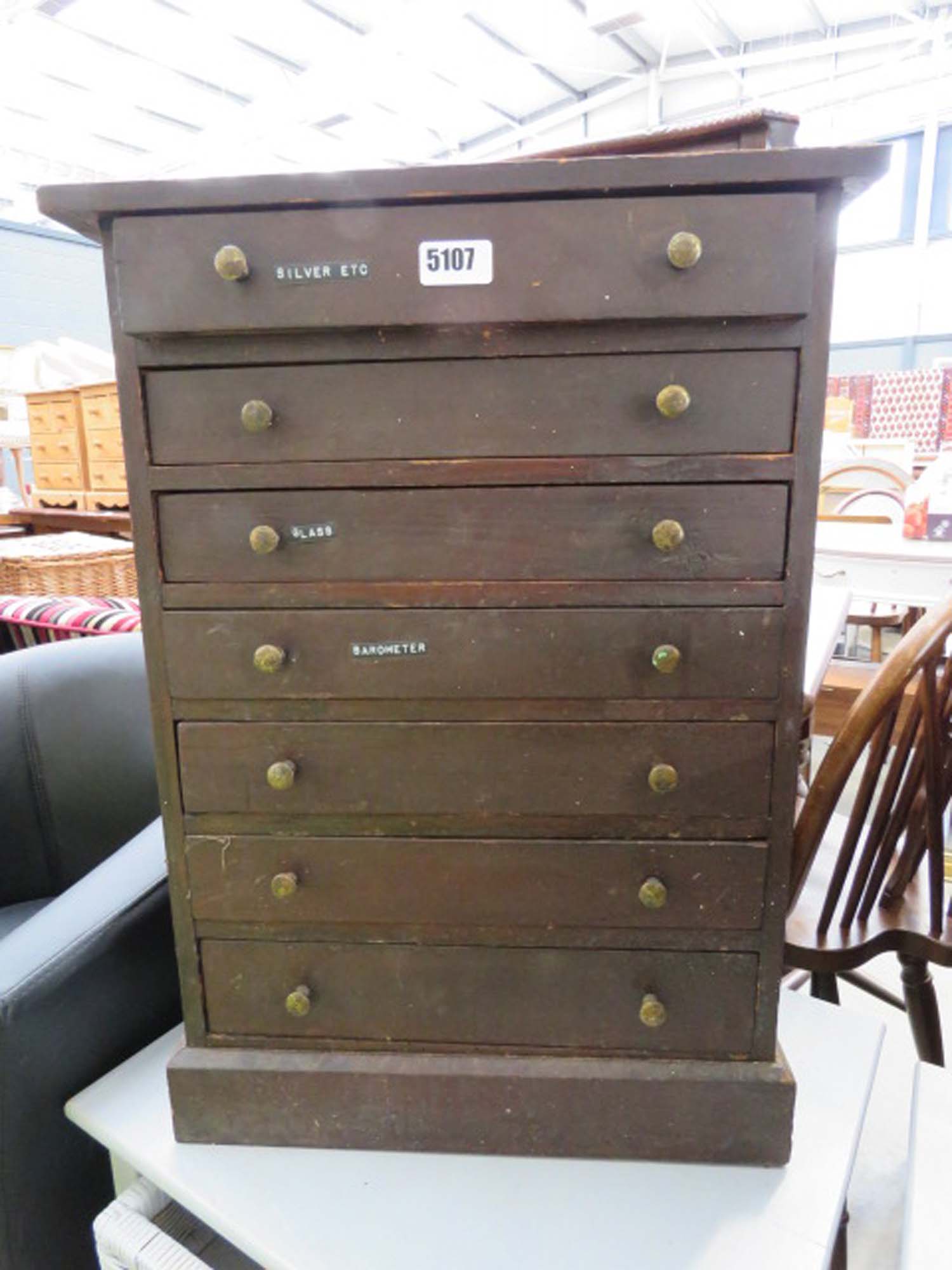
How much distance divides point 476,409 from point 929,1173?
3.08 feet

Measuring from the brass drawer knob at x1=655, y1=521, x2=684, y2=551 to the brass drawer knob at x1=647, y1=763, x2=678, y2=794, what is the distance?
0.72 feet

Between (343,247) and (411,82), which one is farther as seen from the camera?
(411,82)

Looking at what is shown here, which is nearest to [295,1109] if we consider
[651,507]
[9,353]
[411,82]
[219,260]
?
[651,507]

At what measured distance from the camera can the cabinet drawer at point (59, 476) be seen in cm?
379

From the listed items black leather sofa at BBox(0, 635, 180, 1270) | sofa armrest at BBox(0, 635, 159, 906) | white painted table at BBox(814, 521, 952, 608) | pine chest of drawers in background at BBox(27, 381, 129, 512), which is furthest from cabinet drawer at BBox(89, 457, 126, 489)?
Result: white painted table at BBox(814, 521, 952, 608)

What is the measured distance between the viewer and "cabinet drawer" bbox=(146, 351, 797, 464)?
756mm

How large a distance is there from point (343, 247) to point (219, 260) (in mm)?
109

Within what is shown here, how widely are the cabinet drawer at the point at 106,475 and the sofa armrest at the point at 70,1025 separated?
114 inches

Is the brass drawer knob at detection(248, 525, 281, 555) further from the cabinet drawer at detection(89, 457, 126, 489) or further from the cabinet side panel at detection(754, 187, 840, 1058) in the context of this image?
the cabinet drawer at detection(89, 457, 126, 489)

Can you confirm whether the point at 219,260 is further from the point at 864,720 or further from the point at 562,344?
the point at 864,720

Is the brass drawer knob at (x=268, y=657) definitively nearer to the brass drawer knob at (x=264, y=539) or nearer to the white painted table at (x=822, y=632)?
the brass drawer knob at (x=264, y=539)

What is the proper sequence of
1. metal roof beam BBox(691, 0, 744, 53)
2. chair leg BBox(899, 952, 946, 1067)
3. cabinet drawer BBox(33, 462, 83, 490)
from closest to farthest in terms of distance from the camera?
chair leg BBox(899, 952, 946, 1067) → cabinet drawer BBox(33, 462, 83, 490) → metal roof beam BBox(691, 0, 744, 53)

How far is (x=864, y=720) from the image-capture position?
1.03 m

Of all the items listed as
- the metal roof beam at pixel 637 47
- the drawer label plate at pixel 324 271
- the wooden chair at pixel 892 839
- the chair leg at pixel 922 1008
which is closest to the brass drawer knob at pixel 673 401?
the drawer label plate at pixel 324 271
